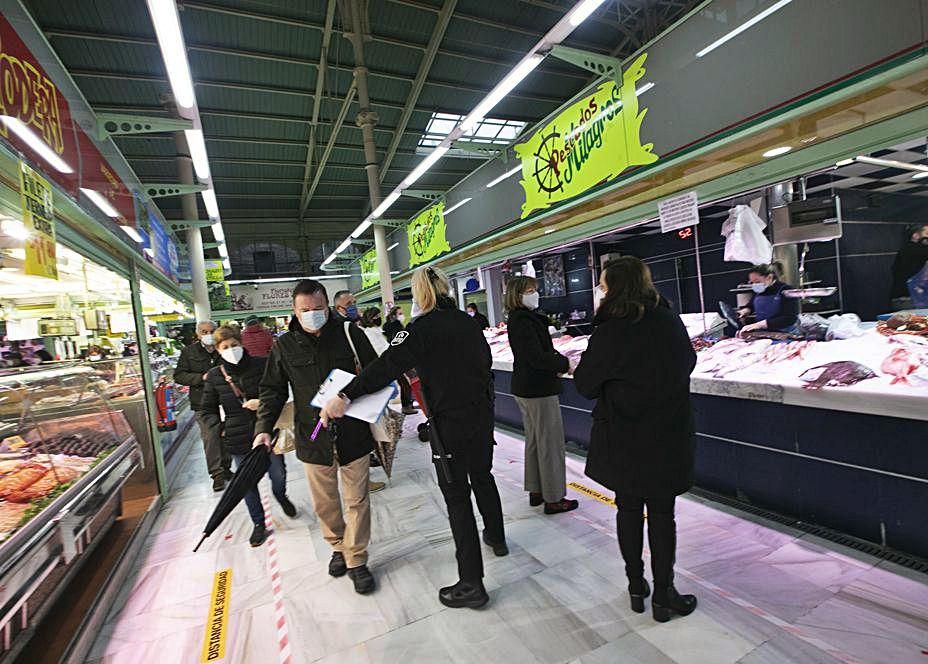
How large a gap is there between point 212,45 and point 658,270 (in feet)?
34.3

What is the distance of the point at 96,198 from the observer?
3199 mm

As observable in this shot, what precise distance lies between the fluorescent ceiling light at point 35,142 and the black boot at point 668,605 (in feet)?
11.8

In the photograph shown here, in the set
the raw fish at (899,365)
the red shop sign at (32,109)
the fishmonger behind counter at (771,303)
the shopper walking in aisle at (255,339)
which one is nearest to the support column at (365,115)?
the shopper walking in aisle at (255,339)

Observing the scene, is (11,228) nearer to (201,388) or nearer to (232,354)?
(232,354)

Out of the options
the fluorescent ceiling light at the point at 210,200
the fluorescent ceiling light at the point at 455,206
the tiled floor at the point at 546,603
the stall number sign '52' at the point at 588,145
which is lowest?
the tiled floor at the point at 546,603

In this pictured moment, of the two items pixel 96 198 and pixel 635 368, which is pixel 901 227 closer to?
pixel 635 368

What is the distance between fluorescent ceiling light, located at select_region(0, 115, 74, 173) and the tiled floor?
8.51 feet

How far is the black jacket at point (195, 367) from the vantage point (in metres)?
4.50

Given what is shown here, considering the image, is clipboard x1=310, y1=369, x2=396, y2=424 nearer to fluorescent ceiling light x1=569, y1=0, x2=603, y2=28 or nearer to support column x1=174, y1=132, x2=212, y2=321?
fluorescent ceiling light x1=569, y1=0, x2=603, y2=28

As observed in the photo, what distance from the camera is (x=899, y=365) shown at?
2322 millimetres

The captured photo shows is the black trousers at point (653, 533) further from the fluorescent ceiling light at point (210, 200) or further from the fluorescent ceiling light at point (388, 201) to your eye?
the fluorescent ceiling light at point (210, 200)

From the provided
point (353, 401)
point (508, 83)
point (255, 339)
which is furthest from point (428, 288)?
point (255, 339)

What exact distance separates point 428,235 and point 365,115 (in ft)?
10.5

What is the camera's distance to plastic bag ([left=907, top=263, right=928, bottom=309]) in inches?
168
